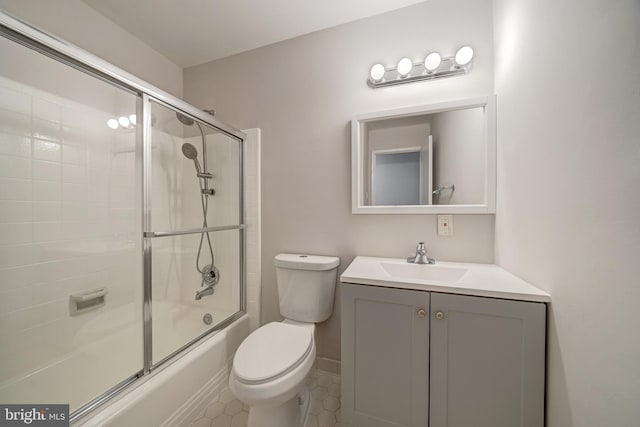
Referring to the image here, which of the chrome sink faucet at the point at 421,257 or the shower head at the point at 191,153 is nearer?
the chrome sink faucet at the point at 421,257

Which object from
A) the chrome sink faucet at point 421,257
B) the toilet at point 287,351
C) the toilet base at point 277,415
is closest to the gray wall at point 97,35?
the toilet at point 287,351

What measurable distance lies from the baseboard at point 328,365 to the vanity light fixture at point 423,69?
1834mm

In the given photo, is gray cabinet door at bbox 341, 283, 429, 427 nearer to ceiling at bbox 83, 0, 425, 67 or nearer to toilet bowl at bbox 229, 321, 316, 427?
toilet bowl at bbox 229, 321, 316, 427

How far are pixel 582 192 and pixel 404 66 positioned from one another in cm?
108

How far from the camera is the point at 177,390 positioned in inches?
44.4

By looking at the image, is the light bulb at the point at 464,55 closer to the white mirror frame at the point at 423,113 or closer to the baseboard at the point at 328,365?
the white mirror frame at the point at 423,113

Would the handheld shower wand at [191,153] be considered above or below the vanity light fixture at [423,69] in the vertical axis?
below

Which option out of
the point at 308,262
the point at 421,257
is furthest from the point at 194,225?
the point at 421,257

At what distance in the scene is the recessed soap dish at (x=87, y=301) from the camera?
1252mm

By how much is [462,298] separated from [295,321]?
3.23ft

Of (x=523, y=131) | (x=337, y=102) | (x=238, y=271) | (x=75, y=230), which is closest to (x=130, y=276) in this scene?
(x=75, y=230)

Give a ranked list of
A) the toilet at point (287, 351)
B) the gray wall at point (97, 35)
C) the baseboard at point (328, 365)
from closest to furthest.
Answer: the toilet at point (287, 351) < the gray wall at point (97, 35) < the baseboard at point (328, 365)

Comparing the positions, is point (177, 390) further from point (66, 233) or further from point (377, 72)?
point (377, 72)

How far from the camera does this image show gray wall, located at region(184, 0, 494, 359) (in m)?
1.29
